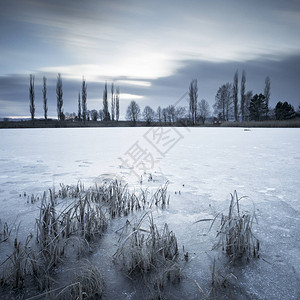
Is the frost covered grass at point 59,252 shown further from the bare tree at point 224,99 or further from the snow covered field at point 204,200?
the bare tree at point 224,99

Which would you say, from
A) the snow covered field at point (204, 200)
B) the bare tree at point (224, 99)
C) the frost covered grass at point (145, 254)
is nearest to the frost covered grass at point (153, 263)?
the frost covered grass at point (145, 254)

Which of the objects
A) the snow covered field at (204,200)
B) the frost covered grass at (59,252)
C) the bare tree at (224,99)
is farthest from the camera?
the bare tree at (224,99)

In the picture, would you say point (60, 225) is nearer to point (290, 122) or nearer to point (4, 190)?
point (4, 190)

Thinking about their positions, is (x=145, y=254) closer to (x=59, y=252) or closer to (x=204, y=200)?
(x=59, y=252)

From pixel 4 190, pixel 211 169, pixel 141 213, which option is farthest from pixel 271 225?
pixel 4 190

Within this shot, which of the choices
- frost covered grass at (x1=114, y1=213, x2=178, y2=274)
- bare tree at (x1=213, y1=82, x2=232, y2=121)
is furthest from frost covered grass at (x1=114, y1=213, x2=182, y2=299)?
bare tree at (x1=213, y1=82, x2=232, y2=121)

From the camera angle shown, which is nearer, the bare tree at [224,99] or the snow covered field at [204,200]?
the snow covered field at [204,200]

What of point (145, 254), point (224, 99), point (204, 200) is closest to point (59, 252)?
point (145, 254)

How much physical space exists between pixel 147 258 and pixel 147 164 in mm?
4343

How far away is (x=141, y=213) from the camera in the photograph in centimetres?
284

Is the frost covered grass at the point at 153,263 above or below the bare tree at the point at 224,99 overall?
below

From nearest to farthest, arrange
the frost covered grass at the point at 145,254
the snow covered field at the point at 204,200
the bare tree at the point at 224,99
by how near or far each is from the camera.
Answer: the snow covered field at the point at 204,200, the frost covered grass at the point at 145,254, the bare tree at the point at 224,99

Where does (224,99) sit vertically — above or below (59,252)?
above

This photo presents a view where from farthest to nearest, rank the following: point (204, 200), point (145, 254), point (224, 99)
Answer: point (224, 99), point (204, 200), point (145, 254)
